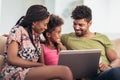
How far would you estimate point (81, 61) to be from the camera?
6.19 feet

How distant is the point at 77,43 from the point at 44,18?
497 millimetres

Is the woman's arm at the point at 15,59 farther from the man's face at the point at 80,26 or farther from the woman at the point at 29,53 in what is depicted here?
the man's face at the point at 80,26

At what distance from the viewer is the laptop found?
5.89 ft

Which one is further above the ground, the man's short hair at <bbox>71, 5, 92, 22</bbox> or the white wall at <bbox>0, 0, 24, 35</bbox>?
the man's short hair at <bbox>71, 5, 92, 22</bbox>

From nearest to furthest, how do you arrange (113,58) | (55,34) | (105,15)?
(55,34) < (113,58) < (105,15)

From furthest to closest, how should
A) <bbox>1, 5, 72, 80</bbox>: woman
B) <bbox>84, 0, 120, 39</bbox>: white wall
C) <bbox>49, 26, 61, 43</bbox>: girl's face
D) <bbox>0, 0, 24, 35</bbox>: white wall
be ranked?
<bbox>0, 0, 24, 35</bbox>: white wall, <bbox>84, 0, 120, 39</bbox>: white wall, <bbox>49, 26, 61, 43</bbox>: girl's face, <bbox>1, 5, 72, 80</bbox>: woman

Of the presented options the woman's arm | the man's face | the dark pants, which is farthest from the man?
the woman's arm

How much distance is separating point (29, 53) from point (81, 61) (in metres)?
0.38

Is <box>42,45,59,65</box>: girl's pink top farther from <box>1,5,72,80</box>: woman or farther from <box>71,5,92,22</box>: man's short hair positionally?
<box>71,5,92,22</box>: man's short hair

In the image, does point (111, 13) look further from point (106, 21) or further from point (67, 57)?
point (67, 57)

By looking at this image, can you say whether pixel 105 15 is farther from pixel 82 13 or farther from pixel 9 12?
pixel 9 12

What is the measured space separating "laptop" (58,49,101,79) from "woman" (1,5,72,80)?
14cm

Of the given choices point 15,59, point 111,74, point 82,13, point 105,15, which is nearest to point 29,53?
point 15,59

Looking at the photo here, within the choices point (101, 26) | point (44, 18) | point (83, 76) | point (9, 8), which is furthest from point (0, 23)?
point (83, 76)
